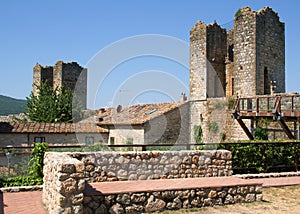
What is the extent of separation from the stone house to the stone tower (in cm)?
1197

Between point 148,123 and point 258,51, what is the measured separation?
293 inches

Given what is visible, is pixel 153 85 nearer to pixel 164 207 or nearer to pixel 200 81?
pixel 164 207

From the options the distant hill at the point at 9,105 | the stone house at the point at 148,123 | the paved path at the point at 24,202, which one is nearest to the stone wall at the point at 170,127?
the stone house at the point at 148,123

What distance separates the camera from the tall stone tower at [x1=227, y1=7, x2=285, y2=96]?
19.9 m

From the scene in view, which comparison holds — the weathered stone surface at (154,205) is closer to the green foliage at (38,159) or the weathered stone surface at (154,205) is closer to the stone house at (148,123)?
the green foliage at (38,159)

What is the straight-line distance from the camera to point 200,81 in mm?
23094

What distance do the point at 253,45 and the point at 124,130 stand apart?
8.75 meters

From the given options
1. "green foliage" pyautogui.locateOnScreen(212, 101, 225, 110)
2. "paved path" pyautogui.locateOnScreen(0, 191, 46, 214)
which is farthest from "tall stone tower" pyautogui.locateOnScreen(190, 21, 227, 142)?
"paved path" pyautogui.locateOnScreen(0, 191, 46, 214)

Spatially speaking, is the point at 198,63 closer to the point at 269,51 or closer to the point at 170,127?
the point at 269,51

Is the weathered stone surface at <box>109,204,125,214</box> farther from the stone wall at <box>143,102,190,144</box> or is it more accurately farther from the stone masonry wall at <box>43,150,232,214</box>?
the stone wall at <box>143,102,190,144</box>

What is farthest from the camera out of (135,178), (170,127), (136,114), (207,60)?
(207,60)

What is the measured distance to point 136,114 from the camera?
821 inches

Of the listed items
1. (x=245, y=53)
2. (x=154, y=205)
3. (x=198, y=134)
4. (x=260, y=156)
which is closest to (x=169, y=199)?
(x=154, y=205)

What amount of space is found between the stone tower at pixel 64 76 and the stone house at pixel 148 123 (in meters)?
12.0
